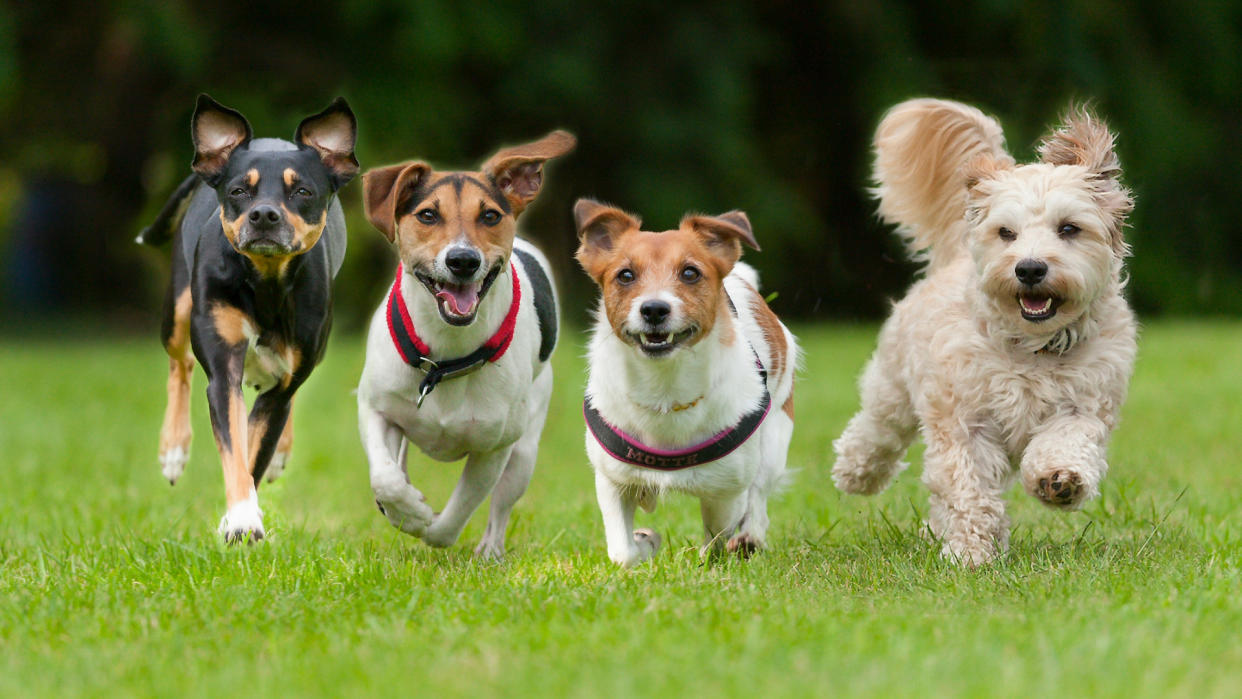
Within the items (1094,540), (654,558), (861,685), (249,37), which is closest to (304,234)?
(654,558)

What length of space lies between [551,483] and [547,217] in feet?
35.0

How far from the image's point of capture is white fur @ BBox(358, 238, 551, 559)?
555 cm

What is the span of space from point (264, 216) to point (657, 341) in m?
1.44

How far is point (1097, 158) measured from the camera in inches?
228

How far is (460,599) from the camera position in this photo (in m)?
4.84

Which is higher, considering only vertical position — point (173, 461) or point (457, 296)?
point (457, 296)

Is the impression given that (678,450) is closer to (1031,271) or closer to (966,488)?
(966,488)

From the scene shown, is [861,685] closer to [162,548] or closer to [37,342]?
[162,548]

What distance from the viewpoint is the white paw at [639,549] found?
5512 mm

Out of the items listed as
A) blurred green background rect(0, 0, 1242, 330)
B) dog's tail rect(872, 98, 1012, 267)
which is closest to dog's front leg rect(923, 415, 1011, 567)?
dog's tail rect(872, 98, 1012, 267)

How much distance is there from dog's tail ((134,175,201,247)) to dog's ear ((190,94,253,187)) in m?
1.05

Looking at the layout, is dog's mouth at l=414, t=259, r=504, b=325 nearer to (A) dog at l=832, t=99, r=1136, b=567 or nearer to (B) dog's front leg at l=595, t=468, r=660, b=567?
(B) dog's front leg at l=595, t=468, r=660, b=567

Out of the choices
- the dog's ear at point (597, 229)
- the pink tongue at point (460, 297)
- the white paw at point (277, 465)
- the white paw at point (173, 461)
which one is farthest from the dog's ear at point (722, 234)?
the white paw at point (173, 461)

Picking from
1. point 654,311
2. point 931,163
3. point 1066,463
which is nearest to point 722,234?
point 654,311
